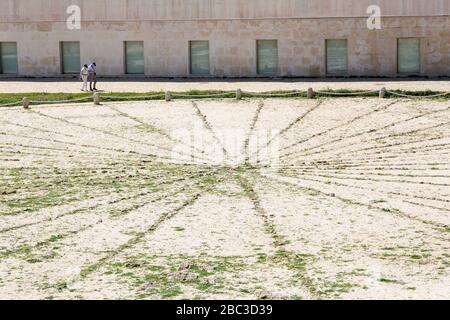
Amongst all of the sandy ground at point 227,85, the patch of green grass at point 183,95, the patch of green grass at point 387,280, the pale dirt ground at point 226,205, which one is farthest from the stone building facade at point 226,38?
the patch of green grass at point 387,280

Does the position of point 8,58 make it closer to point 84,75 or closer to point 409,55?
point 84,75

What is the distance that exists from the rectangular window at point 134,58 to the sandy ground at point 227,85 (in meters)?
2.10

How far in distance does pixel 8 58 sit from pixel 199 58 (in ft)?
31.4

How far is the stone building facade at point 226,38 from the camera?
4425 centimetres

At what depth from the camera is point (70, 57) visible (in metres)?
48.5

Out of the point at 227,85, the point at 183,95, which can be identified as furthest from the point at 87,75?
the point at 183,95

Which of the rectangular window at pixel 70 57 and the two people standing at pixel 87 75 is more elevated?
the rectangular window at pixel 70 57

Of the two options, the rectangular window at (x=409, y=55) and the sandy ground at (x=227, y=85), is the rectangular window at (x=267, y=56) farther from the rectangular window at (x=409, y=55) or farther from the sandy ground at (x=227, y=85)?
the rectangular window at (x=409, y=55)

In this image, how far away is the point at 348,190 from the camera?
21094 millimetres

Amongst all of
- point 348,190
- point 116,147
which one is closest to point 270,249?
point 348,190
